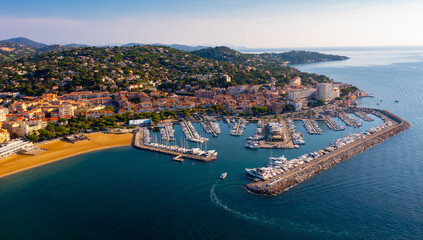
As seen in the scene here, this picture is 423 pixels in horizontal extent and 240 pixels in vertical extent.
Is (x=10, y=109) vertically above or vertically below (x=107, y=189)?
above

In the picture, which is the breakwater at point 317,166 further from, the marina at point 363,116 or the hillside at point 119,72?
the hillside at point 119,72

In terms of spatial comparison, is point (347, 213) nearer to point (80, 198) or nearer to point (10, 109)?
point (80, 198)

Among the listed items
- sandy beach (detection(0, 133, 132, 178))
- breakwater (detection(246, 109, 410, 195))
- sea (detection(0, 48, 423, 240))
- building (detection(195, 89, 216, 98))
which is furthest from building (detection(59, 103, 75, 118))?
breakwater (detection(246, 109, 410, 195))

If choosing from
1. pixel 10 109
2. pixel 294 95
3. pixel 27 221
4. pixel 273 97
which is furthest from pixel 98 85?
pixel 27 221

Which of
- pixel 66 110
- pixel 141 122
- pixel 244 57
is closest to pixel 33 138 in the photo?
pixel 66 110

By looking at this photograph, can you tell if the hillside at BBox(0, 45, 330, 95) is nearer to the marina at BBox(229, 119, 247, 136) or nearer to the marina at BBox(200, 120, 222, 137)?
the marina at BBox(200, 120, 222, 137)

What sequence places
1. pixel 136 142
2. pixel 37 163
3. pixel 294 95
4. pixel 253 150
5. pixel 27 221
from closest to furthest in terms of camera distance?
pixel 27 221 < pixel 37 163 < pixel 253 150 < pixel 136 142 < pixel 294 95
